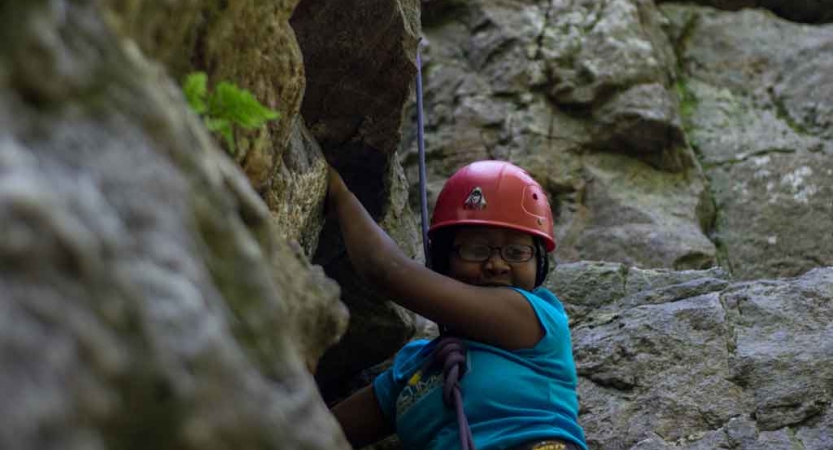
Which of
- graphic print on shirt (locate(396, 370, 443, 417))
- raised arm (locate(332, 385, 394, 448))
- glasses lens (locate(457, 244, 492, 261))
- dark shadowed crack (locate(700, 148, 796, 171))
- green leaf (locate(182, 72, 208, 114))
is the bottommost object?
dark shadowed crack (locate(700, 148, 796, 171))

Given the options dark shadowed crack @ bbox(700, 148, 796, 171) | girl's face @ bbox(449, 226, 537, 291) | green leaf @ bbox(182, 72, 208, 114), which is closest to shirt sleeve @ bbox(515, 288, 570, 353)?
girl's face @ bbox(449, 226, 537, 291)

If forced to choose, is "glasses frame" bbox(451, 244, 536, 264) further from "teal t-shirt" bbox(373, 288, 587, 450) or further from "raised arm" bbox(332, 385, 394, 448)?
"raised arm" bbox(332, 385, 394, 448)

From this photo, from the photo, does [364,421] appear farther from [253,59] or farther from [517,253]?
[253,59]

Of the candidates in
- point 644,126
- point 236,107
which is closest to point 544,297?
point 236,107

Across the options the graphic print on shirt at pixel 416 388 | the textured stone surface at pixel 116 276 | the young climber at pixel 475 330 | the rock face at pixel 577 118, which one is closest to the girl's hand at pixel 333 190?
the young climber at pixel 475 330

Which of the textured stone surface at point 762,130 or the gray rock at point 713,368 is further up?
the gray rock at point 713,368


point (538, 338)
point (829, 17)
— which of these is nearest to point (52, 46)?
point (538, 338)

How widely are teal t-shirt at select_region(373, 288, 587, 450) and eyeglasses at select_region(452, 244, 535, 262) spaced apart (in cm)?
23

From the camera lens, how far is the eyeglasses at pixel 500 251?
4141 millimetres

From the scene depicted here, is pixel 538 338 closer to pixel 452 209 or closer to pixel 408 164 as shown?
pixel 452 209

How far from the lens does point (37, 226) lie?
129cm

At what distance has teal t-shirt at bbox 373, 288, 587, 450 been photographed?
3637 mm

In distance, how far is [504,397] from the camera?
3693mm

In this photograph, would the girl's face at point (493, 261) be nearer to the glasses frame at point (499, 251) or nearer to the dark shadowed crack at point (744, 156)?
the glasses frame at point (499, 251)
